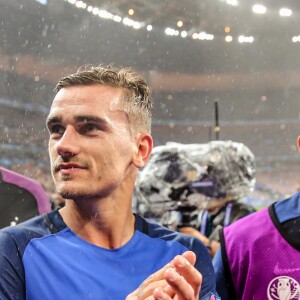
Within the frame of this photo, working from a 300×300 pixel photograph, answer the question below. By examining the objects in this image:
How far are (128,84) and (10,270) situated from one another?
33 centimetres

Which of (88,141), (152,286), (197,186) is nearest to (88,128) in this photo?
(88,141)

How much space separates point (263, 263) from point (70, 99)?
494 millimetres

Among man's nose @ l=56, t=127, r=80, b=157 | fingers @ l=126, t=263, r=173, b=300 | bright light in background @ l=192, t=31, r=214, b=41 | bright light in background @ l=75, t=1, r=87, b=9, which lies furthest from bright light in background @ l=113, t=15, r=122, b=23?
fingers @ l=126, t=263, r=173, b=300

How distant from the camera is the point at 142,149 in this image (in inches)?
35.5

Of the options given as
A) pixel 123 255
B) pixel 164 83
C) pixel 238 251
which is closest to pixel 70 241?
pixel 123 255

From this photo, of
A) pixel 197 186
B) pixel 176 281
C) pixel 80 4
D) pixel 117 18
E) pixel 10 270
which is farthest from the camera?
pixel 117 18

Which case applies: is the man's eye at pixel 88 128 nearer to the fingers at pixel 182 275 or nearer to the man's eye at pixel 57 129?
the man's eye at pixel 57 129

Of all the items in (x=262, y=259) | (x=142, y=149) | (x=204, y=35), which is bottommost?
(x=262, y=259)

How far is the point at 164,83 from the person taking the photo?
944 centimetres

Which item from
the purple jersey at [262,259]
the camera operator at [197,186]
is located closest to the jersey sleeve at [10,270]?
the purple jersey at [262,259]

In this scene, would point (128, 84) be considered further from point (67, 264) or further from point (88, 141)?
point (67, 264)

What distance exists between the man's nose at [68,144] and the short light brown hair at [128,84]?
0.09 metres

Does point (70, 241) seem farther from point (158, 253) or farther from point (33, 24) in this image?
point (33, 24)

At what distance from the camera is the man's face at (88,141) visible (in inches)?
30.6
